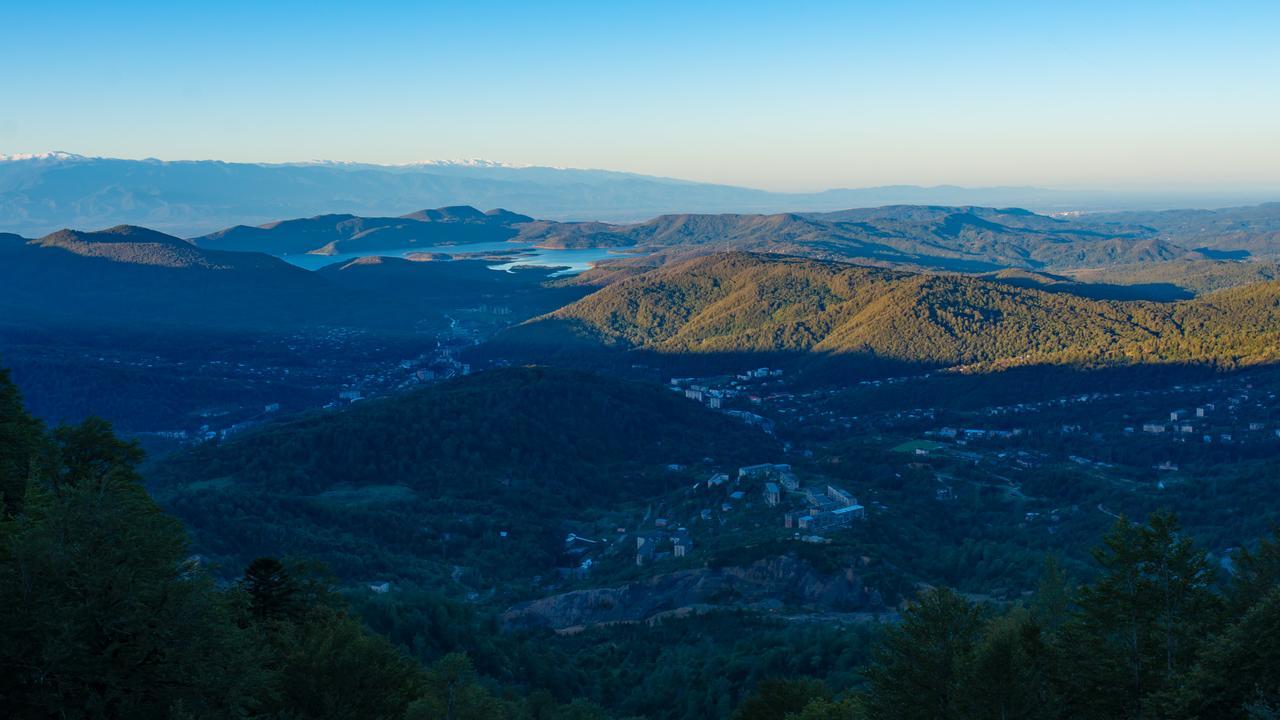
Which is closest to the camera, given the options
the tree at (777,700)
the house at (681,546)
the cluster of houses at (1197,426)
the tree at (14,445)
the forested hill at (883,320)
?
the tree at (14,445)

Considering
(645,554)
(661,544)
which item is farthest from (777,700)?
(661,544)

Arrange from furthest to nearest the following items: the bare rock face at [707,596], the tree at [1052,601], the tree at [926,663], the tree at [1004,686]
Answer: the bare rock face at [707,596] → the tree at [1052,601] → the tree at [926,663] → the tree at [1004,686]

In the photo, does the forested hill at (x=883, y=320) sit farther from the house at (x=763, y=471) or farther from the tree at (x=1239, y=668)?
the tree at (x=1239, y=668)

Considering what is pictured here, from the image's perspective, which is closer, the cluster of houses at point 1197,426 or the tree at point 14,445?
the tree at point 14,445

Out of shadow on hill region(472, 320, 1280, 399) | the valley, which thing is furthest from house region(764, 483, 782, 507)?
shadow on hill region(472, 320, 1280, 399)

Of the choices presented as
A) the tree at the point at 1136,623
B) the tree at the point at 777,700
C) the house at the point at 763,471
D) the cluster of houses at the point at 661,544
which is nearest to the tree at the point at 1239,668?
the tree at the point at 1136,623

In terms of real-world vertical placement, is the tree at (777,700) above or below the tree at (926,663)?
below

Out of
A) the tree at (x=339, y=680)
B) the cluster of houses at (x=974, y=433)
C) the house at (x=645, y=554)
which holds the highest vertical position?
the tree at (x=339, y=680)
